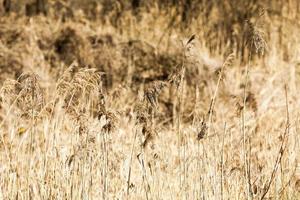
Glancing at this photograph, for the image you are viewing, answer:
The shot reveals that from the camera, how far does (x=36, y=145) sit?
425cm

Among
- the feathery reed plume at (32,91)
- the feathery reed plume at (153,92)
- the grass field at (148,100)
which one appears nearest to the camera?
the feathery reed plume at (153,92)

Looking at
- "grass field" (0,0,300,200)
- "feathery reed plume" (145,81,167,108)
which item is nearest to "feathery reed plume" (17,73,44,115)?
"grass field" (0,0,300,200)

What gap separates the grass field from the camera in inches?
124

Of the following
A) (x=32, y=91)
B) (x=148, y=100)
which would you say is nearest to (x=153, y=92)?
(x=148, y=100)

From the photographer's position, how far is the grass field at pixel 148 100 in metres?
3.16

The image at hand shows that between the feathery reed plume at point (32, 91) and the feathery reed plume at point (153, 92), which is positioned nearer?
the feathery reed plume at point (153, 92)

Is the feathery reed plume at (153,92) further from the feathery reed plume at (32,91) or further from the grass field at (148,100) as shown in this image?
the feathery reed plume at (32,91)

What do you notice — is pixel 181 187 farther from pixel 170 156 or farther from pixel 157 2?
pixel 157 2

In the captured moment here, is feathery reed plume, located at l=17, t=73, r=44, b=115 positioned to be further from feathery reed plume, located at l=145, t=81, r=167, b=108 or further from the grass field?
feathery reed plume, located at l=145, t=81, r=167, b=108

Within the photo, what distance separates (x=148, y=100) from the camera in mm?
2756

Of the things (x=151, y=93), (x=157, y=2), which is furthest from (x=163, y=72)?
(x=151, y=93)

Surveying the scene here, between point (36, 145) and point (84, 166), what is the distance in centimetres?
112

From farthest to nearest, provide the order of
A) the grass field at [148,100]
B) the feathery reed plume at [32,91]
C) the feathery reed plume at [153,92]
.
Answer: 1. the grass field at [148,100]
2. the feathery reed plume at [32,91]
3. the feathery reed plume at [153,92]

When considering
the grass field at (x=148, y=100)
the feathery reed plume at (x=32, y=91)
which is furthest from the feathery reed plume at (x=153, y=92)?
the feathery reed plume at (x=32, y=91)
